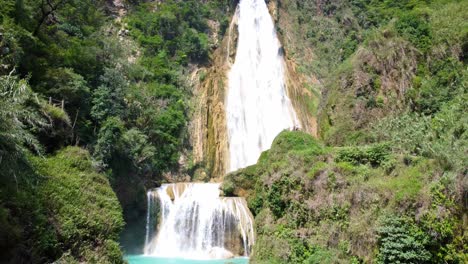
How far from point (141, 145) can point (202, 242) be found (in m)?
7.07

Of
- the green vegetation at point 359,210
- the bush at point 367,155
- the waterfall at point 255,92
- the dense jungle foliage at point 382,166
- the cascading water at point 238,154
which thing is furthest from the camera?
the waterfall at point 255,92

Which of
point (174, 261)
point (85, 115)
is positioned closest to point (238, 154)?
point (85, 115)

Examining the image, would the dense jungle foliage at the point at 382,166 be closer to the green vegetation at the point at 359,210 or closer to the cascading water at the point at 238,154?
the green vegetation at the point at 359,210

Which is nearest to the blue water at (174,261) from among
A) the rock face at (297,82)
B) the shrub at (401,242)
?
the shrub at (401,242)

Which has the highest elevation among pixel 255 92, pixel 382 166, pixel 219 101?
pixel 255 92

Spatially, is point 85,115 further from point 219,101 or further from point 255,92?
point 255,92

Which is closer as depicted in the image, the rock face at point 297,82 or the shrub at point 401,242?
the shrub at point 401,242

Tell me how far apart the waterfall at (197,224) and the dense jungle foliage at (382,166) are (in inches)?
47.3

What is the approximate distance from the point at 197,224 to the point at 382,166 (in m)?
12.0

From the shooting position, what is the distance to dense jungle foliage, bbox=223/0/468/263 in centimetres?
1216

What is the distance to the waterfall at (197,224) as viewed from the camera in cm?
2258

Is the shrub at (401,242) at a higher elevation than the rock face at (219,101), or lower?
lower

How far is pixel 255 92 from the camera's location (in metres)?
40.3

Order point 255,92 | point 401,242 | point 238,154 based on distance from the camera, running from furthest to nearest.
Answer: point 255,92 < point 238,154 < point 401,242
